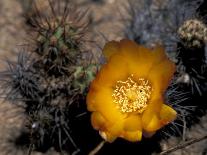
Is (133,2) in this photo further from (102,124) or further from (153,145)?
(102,124)

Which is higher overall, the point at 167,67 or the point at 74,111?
the point at 167,67

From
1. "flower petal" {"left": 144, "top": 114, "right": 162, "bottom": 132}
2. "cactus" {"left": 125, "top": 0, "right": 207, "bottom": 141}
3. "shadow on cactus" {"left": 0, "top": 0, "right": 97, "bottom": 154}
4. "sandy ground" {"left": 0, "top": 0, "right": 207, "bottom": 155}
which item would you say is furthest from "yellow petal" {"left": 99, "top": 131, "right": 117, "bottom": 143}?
"sandy ground" {"left": 0, "top": 0, "right": 207, "bottom": 155}

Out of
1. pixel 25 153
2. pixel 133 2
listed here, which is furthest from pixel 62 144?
pixel 133 2

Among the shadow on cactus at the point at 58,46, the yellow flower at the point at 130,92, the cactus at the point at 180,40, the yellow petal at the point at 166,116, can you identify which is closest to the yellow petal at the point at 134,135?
the yellow flower at the point at 130,92

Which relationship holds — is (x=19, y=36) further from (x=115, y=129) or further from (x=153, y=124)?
(x=153, y=124)

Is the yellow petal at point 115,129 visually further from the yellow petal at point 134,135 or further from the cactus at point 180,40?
the cactus at point 180,40

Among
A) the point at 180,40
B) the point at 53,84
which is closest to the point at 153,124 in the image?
the point at 180,40
